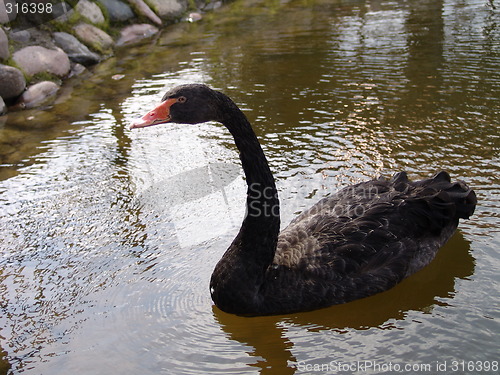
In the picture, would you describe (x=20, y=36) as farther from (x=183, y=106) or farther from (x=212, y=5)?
(x=183, y=106)

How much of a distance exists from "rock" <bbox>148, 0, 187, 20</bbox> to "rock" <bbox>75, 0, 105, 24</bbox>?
206 cm

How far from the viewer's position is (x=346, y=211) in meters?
4.59

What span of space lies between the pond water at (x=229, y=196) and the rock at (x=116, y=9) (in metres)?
2.22

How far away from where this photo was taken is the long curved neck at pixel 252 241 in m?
4.03

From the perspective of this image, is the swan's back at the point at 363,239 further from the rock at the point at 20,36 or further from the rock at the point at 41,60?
the rock at the point at 20,36

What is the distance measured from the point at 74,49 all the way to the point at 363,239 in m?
8.81

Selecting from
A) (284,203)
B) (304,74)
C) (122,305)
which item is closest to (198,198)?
(284,203)

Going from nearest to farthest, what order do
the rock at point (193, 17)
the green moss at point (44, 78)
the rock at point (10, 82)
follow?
the rock at point (10, 82) → the green moss at point (44, 78) → the rock at point (193, 17)

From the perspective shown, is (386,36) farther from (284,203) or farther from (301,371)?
(301,371)

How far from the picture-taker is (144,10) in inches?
558

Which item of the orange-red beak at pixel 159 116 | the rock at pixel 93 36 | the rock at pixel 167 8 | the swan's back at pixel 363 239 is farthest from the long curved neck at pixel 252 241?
the rock at pixel 167 8

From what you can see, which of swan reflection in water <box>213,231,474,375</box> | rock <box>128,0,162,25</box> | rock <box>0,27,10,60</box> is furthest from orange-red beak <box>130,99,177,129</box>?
rock <box>128,0,162,25</box>

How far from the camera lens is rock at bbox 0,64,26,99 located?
9.11 meters

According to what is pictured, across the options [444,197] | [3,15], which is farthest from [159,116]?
[3,15]
